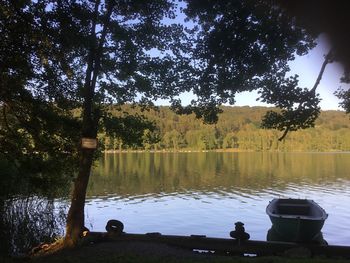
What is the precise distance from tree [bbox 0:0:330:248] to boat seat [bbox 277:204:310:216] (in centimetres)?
991

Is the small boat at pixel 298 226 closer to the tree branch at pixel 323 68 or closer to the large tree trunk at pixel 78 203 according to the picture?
the large tree trunk at pixel 78 203

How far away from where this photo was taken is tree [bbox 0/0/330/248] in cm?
864

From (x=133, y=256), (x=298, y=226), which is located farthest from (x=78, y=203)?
(x=298, y=226)

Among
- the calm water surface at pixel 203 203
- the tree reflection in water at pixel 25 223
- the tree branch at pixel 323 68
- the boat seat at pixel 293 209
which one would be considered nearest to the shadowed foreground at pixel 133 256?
the tree reflection in water at pixel 25 223

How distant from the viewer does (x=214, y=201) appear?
3406 centimetres

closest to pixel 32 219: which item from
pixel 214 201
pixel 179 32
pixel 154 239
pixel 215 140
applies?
pixel 154 239

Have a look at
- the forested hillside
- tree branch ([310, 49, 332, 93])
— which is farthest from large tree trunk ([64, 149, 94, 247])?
the forested hillside

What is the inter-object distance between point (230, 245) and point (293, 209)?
829 cm

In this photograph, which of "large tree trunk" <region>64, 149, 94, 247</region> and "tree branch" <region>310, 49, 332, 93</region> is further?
"large tree trunk" <region>64, 149, 94, 247</region>

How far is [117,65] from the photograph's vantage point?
12.5 meters

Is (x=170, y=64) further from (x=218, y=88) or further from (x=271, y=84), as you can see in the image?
(x=271, y=84)

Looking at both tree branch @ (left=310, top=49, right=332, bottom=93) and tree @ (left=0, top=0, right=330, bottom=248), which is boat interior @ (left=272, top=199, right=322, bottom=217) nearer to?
tree @ (left=0, top=0, right=330, bottom=248)

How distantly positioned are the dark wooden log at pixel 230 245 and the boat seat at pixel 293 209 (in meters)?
7.51

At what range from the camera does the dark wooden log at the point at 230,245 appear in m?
12.6
